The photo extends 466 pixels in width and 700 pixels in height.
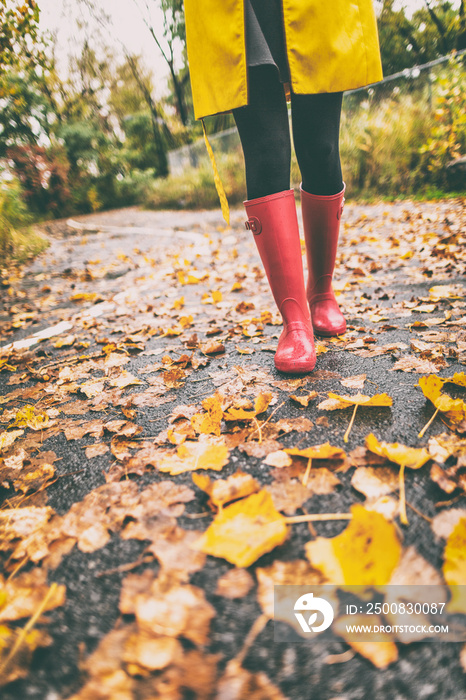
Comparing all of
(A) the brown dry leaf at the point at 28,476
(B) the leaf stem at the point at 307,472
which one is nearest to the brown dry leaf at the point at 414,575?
(B) the leaf stem at the point at 307,472

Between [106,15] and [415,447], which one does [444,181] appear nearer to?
[415,447]

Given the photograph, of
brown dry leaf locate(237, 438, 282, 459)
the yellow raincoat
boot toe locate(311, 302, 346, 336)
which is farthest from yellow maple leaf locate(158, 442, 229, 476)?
the yellow raincoat

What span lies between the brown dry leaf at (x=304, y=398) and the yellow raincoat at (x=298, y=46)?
0.84 meters

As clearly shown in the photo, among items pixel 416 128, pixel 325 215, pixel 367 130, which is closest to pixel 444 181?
pixel 416 128

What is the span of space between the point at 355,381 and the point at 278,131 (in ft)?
2.64

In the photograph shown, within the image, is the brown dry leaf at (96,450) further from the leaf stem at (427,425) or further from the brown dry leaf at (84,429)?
the leaf stem at (427,425)

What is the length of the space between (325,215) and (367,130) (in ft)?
19.0

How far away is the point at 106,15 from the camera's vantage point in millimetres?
14953

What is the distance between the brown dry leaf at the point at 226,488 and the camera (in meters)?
0.74

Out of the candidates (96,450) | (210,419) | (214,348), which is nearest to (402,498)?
(210,419)

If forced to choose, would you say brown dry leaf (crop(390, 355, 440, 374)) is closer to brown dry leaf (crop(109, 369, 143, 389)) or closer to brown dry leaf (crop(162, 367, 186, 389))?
brown dry leaf (crop(162, 367, 186, 389))

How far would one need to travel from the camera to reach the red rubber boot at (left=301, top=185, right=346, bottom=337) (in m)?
1.40

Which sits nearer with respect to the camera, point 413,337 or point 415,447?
point 415,447

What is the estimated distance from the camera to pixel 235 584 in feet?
1.95
